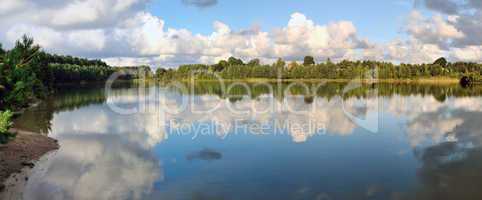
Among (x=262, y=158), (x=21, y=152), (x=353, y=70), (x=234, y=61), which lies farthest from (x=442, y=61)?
(x=21, y=152)

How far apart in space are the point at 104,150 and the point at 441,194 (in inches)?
527

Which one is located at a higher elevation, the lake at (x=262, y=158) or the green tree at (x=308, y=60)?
the green tree at (x=308, y=60)

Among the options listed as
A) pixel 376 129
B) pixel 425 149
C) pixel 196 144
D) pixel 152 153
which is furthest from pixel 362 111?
pixel 152 153

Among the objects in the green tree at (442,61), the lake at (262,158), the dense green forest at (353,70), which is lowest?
the lake at (262,158)

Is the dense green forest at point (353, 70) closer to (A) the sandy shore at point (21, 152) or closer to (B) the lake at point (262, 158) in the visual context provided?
(B) the lake at point (262, 158)

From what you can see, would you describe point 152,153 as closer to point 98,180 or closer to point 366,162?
point 98,180

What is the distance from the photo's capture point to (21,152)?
622 inches

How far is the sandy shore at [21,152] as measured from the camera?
1319 centimetres

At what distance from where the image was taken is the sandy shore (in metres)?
13.2

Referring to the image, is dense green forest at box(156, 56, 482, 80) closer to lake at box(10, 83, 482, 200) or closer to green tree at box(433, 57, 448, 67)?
green tree at box(433, 57, 448, 67)

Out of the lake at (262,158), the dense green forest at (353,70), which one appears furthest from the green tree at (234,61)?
the lake at (262,158)

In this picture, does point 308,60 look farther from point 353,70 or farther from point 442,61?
point 442,61

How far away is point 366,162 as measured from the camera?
15.5 m

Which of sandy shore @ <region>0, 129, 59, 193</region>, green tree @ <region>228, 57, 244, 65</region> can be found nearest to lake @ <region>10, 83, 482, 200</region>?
sandy shore @ <region>0, 129, 59, 193</region>
